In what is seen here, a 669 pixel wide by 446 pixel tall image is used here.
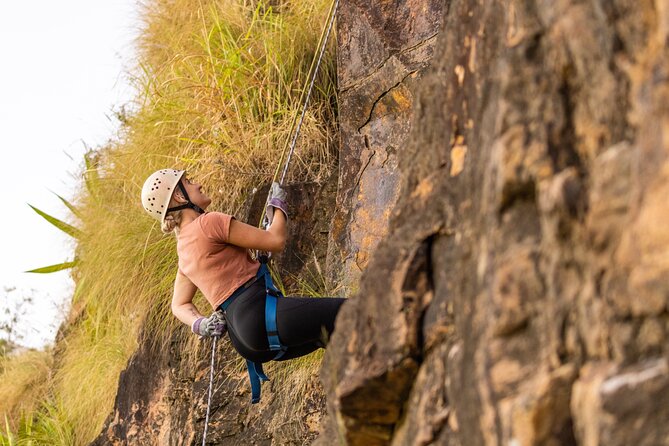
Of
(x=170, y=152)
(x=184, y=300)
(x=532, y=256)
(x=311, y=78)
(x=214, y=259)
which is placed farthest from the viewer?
(x=170, y=152)

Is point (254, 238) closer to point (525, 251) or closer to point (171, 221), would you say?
point (171, 221)

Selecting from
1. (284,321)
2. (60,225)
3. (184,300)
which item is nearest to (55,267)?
(60,225)

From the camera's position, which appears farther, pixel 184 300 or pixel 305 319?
pixel 184 300

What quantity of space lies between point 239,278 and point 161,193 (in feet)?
1.97

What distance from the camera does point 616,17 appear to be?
2166mm

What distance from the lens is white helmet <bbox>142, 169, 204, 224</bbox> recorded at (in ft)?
16.2

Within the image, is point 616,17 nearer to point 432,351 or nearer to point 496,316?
point 496,316

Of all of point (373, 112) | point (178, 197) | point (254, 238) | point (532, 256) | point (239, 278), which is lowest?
point (532, 256)

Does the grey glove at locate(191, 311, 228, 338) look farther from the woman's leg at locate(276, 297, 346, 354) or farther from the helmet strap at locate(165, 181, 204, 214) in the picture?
the helmet strap at locate(165, 181, 204, 214)

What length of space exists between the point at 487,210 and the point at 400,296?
52 cm

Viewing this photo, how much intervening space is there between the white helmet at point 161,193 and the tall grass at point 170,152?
1.49m

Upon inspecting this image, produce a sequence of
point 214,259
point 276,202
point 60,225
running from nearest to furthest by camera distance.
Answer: point 214,259
point 276,202
point 60,225

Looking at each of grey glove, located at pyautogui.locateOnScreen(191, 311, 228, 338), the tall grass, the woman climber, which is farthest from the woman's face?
the tall grass

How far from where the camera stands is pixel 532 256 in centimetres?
225
